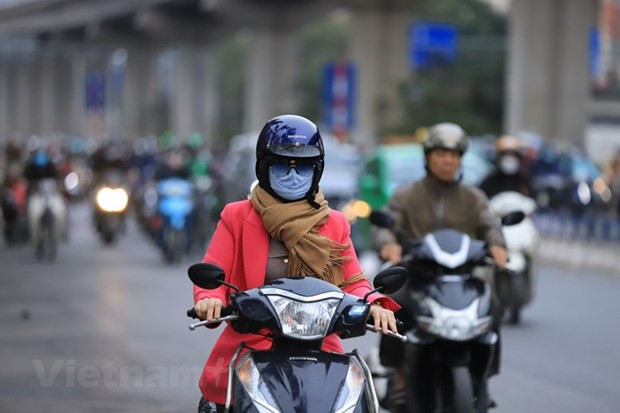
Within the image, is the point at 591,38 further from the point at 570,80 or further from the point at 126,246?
the point at 126,246

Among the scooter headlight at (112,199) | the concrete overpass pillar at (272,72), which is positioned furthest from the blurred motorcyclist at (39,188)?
the concrete overpass pillar at (272,72)

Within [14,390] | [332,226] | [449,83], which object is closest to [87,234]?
[14,390]

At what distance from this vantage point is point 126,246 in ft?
88.1

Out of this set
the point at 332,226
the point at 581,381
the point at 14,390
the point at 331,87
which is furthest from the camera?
the point at 331,87

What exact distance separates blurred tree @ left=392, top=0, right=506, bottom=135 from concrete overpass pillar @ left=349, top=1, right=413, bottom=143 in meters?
0.94

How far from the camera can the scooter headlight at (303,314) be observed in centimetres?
472

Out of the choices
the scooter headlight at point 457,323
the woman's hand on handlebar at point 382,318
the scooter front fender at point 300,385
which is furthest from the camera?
the scooter headlight at point 457,323

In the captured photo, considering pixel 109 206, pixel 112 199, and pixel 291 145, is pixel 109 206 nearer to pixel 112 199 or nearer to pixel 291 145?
pixel 112 199

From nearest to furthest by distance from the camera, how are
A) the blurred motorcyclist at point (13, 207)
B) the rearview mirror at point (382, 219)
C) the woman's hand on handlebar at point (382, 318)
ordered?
the woman's hand on handlebar at point (382, 318), the rearview mirror at point (382, 219), the blurred motorcyclist at point (13, 207)

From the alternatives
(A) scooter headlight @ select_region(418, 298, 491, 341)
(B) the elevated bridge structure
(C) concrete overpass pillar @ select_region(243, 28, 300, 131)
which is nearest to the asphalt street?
(A) scooter headlight @ select_region(418, 298, 491, 341)

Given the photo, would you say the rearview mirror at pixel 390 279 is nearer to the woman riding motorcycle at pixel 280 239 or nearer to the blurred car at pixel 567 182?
the woman riding motorcycle at pixel 280 239

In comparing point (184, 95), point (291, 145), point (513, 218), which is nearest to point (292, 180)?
point (291, 145)

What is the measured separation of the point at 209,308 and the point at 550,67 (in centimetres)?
3940

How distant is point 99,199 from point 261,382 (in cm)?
2261
